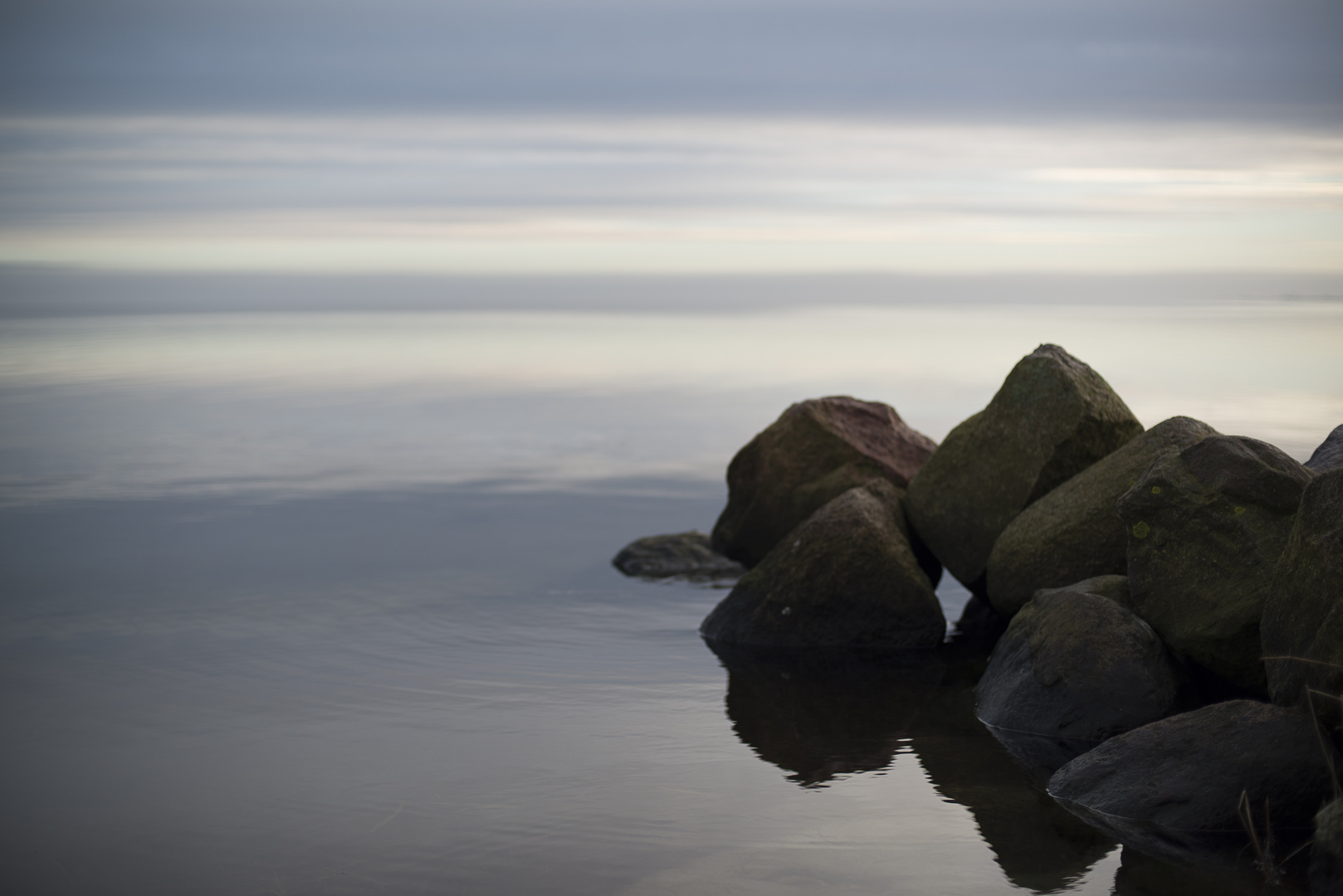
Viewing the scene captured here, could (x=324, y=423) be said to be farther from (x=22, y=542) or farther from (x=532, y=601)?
(x=532, y=601)

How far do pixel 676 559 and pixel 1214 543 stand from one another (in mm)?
5894

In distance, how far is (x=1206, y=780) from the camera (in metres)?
5.39

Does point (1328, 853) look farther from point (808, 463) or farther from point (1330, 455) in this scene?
point (808, 463)

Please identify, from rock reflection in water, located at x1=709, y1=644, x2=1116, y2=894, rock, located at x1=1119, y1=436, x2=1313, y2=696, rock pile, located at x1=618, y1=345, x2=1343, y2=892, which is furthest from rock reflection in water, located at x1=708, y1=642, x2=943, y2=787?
rock, located at x1=1119, y1=436, x2=1313, y2=696

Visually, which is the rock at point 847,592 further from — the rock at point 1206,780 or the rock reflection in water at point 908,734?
the rock at point 1206,780

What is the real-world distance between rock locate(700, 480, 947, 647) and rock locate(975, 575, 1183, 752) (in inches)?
65.0

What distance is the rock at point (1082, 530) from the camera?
7.80m

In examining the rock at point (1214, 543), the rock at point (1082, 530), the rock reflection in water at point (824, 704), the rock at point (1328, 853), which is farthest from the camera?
the rock at point (1082, 530)

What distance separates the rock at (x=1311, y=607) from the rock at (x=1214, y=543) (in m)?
0.64

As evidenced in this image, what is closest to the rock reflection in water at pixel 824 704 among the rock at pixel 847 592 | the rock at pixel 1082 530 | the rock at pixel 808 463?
the rock at pixel 847 592

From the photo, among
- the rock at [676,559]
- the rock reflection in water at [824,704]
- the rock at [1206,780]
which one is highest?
the rock at [1206,780]

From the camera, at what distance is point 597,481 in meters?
16.8

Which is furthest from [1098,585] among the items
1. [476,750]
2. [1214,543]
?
[476,750]

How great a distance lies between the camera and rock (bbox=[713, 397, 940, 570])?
10391 millimetres
